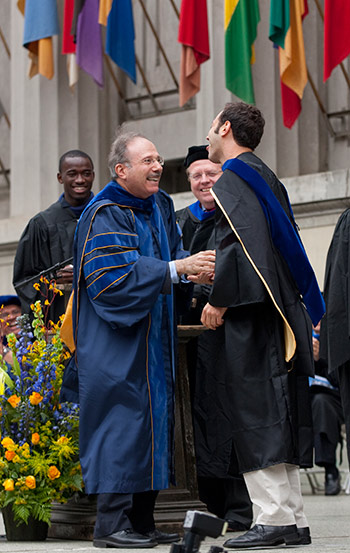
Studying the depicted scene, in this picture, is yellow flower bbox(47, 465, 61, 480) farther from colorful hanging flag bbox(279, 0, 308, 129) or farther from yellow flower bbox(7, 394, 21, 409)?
colorful hanging flag bbox(279, 0, 308, 129)

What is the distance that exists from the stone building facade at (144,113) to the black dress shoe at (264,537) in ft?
24.5

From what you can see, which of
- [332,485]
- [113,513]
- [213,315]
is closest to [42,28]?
[332,485]

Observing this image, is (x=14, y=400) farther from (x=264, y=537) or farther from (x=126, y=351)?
(x=264, y=537)

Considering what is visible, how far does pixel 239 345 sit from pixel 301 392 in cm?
47

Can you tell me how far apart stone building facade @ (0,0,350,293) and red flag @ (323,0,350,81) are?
1.41 metres

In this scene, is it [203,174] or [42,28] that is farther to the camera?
[42,28]

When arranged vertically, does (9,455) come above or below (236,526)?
above

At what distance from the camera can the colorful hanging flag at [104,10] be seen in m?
12.0

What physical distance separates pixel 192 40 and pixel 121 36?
107 centimetres

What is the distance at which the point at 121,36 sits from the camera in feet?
39.9

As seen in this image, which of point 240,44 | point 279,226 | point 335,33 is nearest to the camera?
point 279,226

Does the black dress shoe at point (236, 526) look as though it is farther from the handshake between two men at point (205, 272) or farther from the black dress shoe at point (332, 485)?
the black dress shoe at point (332, 485)

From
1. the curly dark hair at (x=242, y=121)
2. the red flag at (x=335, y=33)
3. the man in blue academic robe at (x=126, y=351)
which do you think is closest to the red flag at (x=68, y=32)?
the red flag at (x=335, y=33)

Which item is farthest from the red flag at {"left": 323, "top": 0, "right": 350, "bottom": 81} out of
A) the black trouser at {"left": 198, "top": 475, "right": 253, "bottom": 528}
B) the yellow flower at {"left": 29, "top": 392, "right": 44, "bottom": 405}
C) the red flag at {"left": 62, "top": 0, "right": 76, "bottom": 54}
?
the yellow flower at {"left": 29, "top": 392, "right": 44, "bottom": 405}
